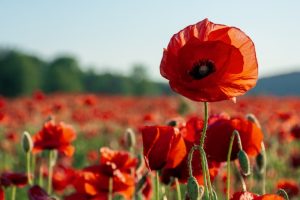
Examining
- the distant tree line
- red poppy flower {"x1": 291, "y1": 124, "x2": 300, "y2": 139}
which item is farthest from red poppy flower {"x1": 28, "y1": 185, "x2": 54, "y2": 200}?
the distant tree line

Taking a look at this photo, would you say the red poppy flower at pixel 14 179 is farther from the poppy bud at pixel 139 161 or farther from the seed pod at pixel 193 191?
the seed pod at pixel 193 191

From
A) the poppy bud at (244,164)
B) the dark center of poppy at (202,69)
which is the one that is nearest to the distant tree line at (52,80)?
the poppy bud at (244,164)

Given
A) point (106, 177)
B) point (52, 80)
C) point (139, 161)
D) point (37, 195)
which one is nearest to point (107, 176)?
point (106, 177)

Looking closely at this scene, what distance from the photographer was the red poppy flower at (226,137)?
5.91 feet

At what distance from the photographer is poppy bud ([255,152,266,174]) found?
214cm

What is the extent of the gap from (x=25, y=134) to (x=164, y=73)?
1.01 m

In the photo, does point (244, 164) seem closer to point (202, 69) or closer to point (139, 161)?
point (202, 69)

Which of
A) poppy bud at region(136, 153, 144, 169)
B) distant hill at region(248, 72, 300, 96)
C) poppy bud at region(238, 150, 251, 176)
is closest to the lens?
poppy bud at region(238, 150, 251, 176)

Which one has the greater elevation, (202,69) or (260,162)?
(202,69)

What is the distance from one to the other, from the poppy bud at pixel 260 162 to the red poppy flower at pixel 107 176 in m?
0.42

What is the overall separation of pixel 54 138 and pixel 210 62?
3.80 ft

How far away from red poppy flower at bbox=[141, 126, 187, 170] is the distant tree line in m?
40.7

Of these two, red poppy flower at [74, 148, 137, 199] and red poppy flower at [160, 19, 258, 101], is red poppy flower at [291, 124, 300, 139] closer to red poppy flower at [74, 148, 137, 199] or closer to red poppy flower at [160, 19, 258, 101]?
red poppy flower at [74, 148, 137, 199]

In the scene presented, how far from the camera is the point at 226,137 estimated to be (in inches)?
71.8
